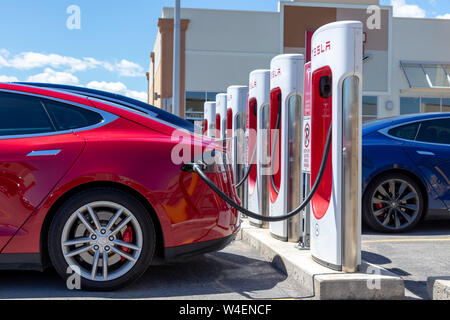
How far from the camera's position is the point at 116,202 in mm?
3541

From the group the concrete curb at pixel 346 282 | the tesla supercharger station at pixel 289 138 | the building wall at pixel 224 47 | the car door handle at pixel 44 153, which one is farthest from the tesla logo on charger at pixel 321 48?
the building wall at pixel 224 47

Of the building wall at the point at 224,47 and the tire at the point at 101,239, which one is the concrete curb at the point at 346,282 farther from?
the building wall at the point at 224,47

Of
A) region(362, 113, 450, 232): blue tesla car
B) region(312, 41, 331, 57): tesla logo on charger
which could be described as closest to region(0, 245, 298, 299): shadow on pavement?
region(312, 41, 331, 57): tesla logo on charger

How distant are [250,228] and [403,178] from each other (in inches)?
75.6

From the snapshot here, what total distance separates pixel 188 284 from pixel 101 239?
0.79 metres

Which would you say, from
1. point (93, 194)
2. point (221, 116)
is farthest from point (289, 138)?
point (221, 116)

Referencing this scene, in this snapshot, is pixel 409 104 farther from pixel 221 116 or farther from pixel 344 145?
pixel 344 145

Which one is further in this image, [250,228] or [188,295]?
[250,228]

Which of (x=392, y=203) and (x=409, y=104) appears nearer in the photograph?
(x=392, y=203)

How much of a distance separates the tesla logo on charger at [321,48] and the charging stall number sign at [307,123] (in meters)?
0.48

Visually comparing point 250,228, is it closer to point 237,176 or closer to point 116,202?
point 237,176

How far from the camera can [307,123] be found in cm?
457

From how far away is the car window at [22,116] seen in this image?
3.67m
